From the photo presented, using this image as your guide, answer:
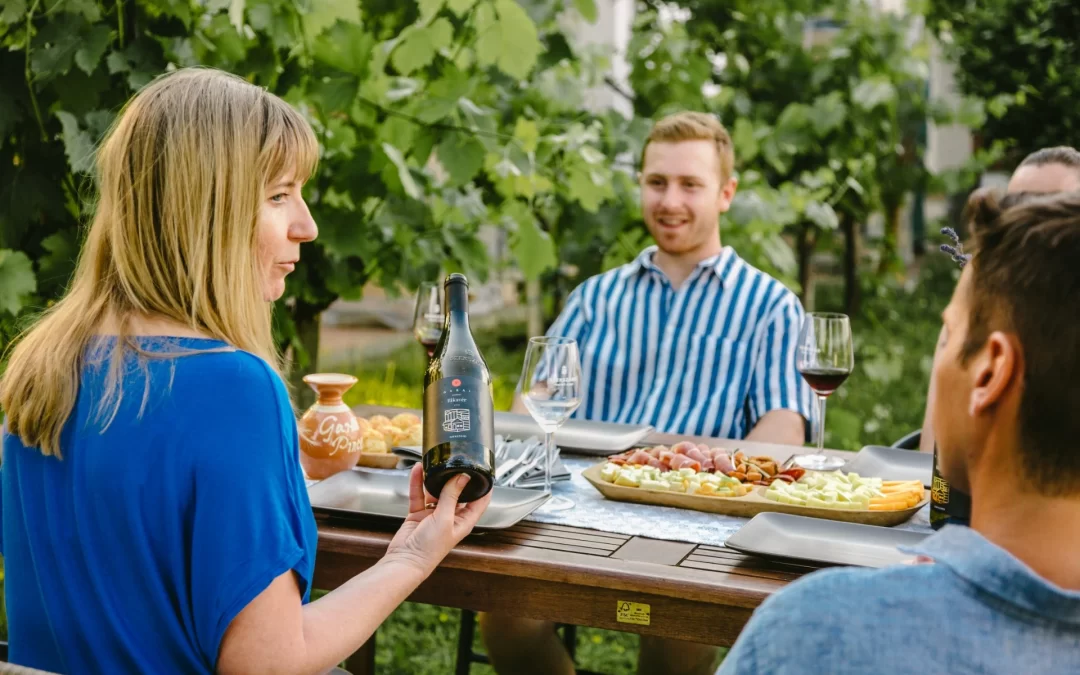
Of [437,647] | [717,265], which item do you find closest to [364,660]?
[437,647]

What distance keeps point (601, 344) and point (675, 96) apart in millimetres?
2471

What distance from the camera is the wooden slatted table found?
169 cm

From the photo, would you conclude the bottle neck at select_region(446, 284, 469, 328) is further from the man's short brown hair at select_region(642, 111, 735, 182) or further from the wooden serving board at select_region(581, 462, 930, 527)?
the man's short brown hair at select_region(642, 111, 735, 182)

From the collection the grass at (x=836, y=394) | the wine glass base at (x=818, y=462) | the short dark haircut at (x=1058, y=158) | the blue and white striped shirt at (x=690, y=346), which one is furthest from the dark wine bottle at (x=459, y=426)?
the grass at (x=836, y=394)

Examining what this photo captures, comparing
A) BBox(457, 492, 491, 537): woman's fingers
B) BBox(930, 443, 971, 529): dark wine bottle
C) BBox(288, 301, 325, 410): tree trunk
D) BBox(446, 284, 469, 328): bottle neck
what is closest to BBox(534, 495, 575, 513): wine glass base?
BBox(457, 492, 491, 537): woman's fingers

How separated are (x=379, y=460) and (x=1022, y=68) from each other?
23.3 feet

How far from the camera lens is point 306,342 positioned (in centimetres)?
423

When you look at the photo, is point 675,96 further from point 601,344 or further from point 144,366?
point 144,366

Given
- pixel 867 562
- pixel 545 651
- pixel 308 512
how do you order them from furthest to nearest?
1. pixel 545 651
2. pixel 867 562
3. pixel 308 512

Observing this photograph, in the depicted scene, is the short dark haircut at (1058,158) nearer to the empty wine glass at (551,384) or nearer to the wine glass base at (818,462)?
the wine glass base at (818,462)

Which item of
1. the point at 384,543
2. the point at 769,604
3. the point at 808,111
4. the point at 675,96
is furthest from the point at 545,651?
the point at 808,111

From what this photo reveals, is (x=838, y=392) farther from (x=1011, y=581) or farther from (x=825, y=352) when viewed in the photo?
(x=1011, y=581)

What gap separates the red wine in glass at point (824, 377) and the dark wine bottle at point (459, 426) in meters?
0.83

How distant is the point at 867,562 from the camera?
5.79ft
